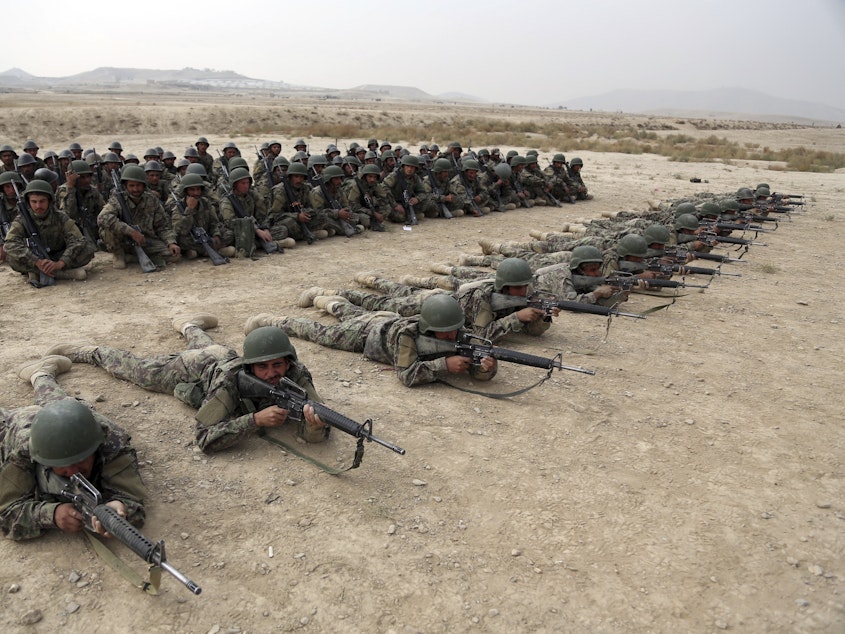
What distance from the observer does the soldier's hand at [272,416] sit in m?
4.47

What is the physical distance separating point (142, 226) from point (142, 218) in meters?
0.13

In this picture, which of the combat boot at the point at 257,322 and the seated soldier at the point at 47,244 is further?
the seated soldier at the point at 47,244

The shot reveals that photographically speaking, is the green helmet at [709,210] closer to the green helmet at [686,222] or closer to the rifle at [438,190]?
the green helmet at [686,222]

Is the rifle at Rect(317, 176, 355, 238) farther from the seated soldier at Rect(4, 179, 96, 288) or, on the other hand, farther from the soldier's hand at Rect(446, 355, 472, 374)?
the soldier's hand at Rect(446, 355, 472, 374)

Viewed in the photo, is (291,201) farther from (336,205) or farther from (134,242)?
(134,242)

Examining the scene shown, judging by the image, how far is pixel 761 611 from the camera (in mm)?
3404

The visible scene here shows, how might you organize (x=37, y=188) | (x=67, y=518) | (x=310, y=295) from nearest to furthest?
(x=67, y=518), (x=310, y=295), (x=37, y=188)

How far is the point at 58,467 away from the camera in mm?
3510

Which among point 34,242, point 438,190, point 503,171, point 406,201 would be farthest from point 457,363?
point 503,171

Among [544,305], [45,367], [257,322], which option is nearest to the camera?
[45,367]

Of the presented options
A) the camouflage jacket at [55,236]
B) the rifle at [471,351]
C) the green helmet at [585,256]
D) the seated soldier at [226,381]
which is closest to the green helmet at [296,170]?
the camouflage jacket at [55,236]

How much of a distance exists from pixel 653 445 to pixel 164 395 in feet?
14.7

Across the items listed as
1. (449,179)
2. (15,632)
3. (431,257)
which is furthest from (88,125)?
(15,632)

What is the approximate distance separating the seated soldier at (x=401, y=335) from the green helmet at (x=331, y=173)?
5761mm
